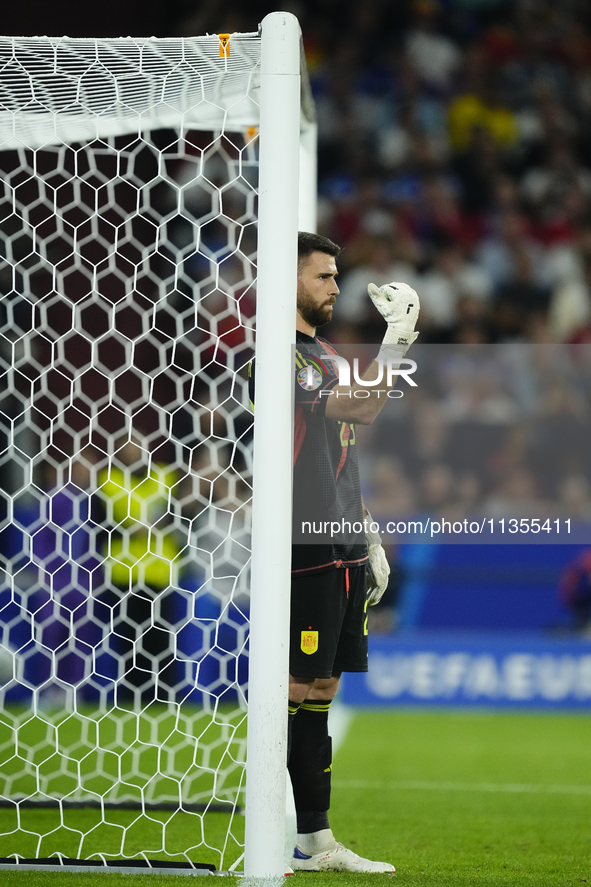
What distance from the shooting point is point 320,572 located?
2492mm

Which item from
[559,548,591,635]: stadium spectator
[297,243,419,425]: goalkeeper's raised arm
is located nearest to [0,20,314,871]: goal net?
[297,243,419,425]: goalkeeper's raised arm

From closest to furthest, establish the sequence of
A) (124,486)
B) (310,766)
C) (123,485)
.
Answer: (310,766) < (124,486) < (123,485)

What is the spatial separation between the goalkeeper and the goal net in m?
0.18

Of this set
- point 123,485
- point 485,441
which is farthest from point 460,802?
point 485,441

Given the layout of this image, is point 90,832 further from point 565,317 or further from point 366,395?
point 565,317

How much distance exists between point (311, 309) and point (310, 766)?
1.22 metres

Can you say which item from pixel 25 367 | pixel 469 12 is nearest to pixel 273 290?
pixel 25 367

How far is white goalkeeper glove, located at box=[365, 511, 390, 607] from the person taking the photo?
2701mm

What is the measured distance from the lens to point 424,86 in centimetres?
784

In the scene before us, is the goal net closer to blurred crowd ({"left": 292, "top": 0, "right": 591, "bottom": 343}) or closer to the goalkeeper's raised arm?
the goalkeeper's raised arm

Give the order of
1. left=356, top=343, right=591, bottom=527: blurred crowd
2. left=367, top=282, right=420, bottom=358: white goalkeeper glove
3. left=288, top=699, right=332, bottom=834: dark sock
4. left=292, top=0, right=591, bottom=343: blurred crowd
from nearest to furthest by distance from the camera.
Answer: left=367, top=282, right=420, bottom=358: white goalkeeper glove < left=288, top=699, right=332, bottom=834: dark sock < left=356, top=343, right=591, bottom=527: blurred crowd < left=292, top=0, right=591, bottom=343: blurred crowd

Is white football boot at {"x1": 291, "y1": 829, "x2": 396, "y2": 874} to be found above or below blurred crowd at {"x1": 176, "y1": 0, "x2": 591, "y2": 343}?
below

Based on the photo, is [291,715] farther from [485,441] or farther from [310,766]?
[485,441]

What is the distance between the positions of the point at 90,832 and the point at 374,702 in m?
2.29
